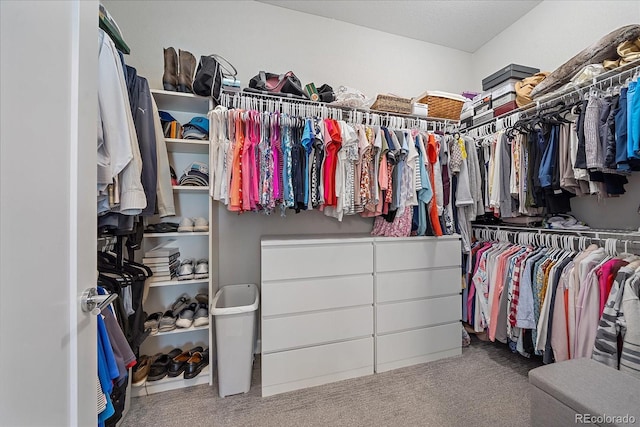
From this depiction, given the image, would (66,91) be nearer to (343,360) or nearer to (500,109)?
(343,360)

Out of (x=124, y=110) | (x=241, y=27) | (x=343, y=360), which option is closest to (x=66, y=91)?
(x=124, y=110)

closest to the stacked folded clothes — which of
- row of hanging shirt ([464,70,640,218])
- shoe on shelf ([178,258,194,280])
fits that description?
shoe on shelf ([178,258,194,280])

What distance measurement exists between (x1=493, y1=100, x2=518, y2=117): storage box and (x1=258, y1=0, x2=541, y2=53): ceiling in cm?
99

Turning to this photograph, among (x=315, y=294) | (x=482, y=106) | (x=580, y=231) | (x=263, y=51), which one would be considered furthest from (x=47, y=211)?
(x=482, y=106)

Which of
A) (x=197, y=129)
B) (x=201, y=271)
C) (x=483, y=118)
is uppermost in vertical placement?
(x=483, y=118)

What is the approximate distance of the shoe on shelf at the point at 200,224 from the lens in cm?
179

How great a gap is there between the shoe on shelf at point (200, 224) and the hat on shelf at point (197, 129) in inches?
23.4

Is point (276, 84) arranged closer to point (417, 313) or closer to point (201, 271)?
point (201, 271)

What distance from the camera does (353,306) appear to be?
178cm

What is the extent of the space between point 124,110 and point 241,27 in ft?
5.28

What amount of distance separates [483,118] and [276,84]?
1.90 meters

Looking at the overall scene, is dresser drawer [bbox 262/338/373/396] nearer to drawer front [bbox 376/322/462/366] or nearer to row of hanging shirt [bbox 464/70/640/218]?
drawer front [bbox 376/322/462/366]

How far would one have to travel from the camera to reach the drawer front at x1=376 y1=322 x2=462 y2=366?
6.03 ft

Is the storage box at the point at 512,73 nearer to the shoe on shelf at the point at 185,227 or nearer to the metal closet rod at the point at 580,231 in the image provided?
the metal closet rod at the point at 580,231
